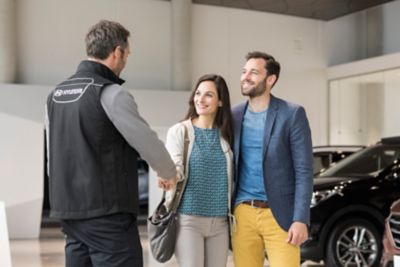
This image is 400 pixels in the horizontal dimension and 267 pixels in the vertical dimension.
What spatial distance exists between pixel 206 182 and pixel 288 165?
1.39 feet

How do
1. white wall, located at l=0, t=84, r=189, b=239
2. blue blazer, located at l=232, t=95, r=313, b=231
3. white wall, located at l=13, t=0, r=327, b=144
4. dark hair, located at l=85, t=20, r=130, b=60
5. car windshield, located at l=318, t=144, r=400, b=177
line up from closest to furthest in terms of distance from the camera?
1. dark hair, located at l=85, t=20, r=130, b=60
2. blue blazer, located at l=232, t=95, r=313, b=231
3. car windshield, located at l=318, t=144, r=400, b=177
4. white wall, located at l=0, t=84, r=189, b=239
5. white wall, located at l=13, t=0, r=327, b=144

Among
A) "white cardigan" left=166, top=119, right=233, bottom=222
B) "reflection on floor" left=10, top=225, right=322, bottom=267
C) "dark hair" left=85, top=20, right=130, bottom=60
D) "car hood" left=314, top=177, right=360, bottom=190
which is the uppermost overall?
"dark hair" left=85, top=20, right=130, bottom=60

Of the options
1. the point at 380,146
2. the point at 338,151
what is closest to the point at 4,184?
the point at 338,151

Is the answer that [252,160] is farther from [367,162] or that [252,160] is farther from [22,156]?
[22,156]

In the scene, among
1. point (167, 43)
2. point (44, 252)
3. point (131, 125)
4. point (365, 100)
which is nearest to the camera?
point (131, 125)

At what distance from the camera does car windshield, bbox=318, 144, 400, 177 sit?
301 inches

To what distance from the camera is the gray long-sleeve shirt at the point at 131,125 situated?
2.74 meters

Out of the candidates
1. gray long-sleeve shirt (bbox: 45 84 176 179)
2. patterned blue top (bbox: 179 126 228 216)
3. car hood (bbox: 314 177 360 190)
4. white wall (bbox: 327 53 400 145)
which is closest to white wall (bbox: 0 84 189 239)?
car hood (bbox: 314 177 360 190)

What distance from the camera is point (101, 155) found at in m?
2.80

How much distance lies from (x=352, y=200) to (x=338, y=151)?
3.53 m

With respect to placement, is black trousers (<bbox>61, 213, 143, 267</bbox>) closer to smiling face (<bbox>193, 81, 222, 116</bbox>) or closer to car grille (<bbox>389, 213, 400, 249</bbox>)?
smiling face (<bbox>193, 81, 222, 116</bbox>)

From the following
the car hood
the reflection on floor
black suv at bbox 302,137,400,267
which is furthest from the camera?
the reflection on floor

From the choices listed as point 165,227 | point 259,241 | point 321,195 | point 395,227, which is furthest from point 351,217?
point 165,227

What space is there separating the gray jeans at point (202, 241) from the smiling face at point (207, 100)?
55 cm
